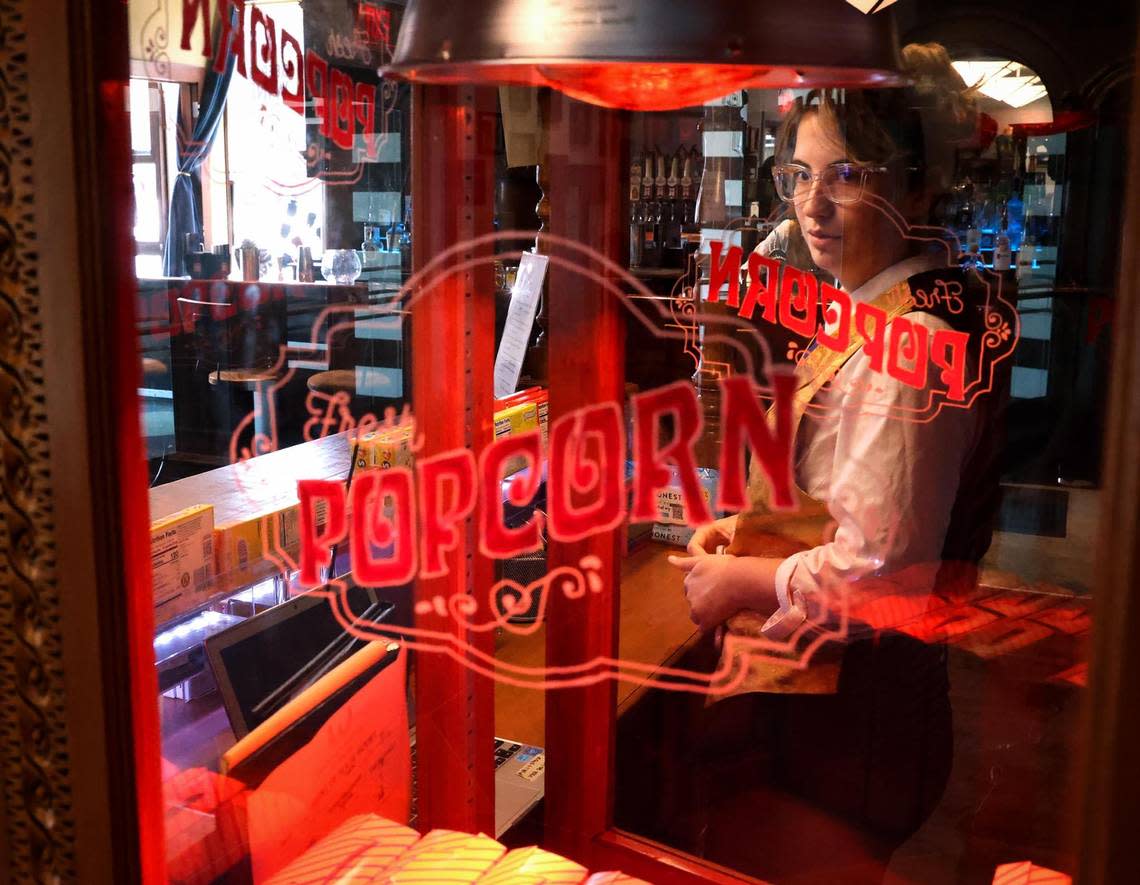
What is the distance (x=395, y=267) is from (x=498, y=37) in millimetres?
391

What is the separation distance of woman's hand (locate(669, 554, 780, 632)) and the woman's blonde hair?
0.40m

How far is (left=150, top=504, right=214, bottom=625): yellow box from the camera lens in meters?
1.22

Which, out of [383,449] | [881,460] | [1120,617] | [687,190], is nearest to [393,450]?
[383,449]

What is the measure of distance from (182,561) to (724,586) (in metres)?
0.63

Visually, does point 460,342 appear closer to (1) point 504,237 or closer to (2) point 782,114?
(1) point 504,237

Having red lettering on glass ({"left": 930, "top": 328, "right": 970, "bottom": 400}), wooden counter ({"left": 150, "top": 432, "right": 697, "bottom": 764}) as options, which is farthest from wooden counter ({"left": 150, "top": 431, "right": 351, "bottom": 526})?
red lettering on glass ({"left": 930, "top": 328, "right": 970, "bottom": 400})

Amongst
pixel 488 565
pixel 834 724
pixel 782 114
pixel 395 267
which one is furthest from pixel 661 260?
pixel 834 724

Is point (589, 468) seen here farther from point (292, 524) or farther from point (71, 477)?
point (71, 477)

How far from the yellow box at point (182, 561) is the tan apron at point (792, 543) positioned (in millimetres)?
622

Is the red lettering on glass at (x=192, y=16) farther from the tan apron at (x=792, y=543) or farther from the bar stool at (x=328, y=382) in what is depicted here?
the tan apron at (x=792, y=543)

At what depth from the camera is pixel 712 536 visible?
3.63 ft

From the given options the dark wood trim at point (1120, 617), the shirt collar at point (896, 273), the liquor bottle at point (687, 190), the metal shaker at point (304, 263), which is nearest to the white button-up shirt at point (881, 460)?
the shirt collar at point (896, 273)

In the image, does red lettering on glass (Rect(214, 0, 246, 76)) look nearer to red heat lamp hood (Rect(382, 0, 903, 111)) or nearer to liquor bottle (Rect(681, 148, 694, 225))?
red heat lamp hood (Rect(382, 0, 903, 111))

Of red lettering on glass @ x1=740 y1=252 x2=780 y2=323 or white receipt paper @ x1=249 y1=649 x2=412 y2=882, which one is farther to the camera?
white receipt paper @ x1=249 y1=649 x2=412 y2=882
